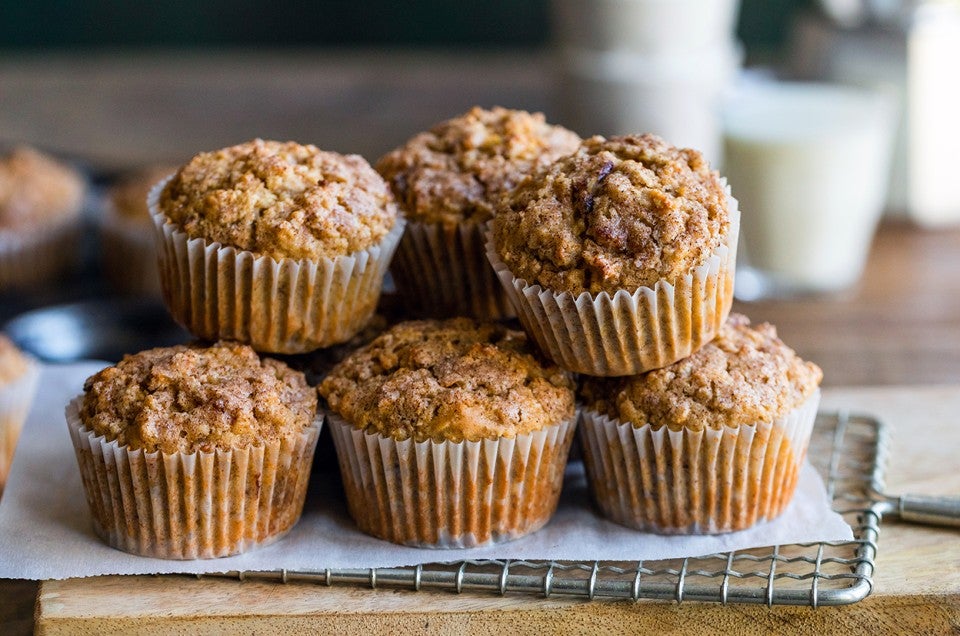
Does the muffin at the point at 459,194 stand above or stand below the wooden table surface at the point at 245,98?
above

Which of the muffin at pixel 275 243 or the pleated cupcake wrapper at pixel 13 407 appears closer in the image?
the muffin at pixel 275 243

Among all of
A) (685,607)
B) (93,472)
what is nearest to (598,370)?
(685,607)

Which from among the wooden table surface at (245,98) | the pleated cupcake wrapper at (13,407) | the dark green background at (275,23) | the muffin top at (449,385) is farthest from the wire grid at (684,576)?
the dark green background at (275,23)

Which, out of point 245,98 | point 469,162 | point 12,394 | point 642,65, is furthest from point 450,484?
point 245,98

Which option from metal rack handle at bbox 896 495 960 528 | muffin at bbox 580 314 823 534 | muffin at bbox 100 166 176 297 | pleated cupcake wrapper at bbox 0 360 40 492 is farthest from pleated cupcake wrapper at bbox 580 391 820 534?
muffin at bbox 100 166 176 297

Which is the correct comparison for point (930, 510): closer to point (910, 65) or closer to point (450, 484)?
point (450, 484)

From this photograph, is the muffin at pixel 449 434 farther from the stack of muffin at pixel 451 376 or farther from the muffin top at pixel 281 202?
the muffin top at pixel 281 202

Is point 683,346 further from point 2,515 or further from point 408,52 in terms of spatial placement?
point 408,52

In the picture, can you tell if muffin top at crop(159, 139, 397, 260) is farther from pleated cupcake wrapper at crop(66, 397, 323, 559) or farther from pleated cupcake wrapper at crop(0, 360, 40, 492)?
pleated cupcake wrapper at crop(0, 360, 40, 492)
